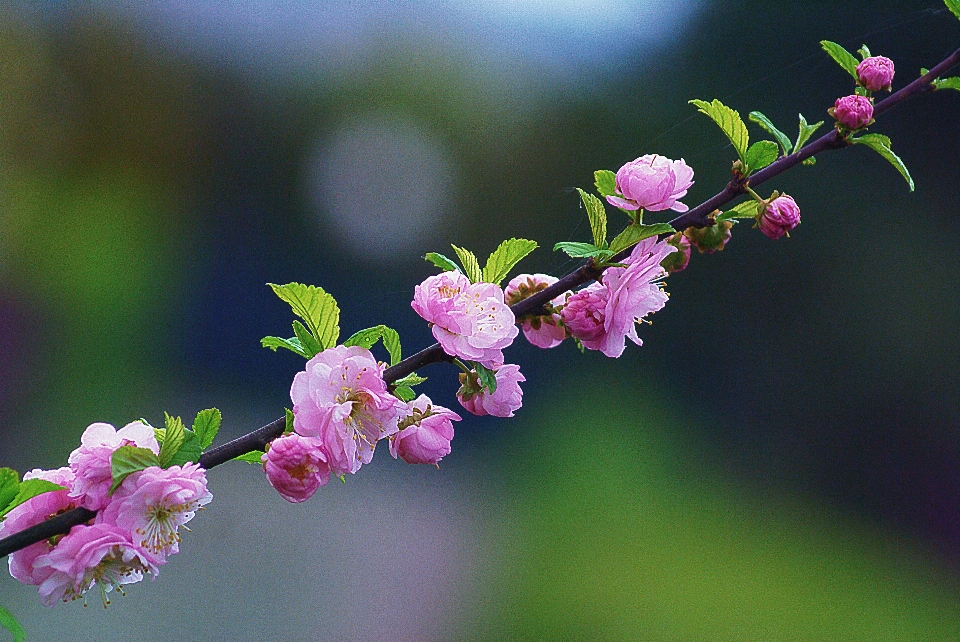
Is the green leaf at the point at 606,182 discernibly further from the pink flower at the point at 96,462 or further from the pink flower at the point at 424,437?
the pink flower at the point at 96,462

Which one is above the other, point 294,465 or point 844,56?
point 844,56

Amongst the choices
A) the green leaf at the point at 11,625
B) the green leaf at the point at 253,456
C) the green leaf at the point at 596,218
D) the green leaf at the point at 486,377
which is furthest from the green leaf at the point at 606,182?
the green leaf at the point at 11,625

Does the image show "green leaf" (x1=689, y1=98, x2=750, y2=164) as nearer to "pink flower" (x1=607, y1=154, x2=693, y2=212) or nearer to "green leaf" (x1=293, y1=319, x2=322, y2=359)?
"pink flower" (x1=607, y1=154, x2=693, y2=212)

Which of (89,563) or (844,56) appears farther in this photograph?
(844,56)

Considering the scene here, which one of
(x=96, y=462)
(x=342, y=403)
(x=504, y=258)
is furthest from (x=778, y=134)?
(x=96, y=462)

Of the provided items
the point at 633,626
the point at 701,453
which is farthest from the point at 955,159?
the point at 633,626

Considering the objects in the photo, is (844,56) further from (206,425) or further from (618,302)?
(206,425)
